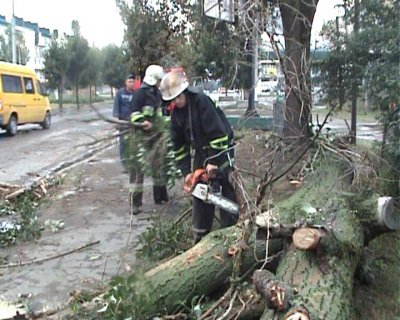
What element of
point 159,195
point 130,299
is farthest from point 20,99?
point 130,299

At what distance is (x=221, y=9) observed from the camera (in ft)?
20.9

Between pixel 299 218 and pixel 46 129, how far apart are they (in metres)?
19.2

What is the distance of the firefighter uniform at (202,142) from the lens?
4863 mm

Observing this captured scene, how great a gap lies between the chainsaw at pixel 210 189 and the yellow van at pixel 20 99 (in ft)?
A: 48.0

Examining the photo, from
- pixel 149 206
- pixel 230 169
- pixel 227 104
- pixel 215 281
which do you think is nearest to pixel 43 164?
pixel 149 206

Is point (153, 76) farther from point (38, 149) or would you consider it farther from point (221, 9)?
point (38, 149)

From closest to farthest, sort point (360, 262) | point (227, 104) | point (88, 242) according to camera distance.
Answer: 1. point (360, 262)
2. point (88, 242)
3. point (227, 104)

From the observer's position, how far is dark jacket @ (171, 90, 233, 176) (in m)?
4.86

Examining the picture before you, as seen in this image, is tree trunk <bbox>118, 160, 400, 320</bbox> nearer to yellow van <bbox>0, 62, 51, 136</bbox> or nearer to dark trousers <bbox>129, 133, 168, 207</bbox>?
dark trousers <bbox>129, 133, 168, 207</bbox>

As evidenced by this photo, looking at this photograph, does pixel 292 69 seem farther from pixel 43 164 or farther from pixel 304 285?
pixel 43 164

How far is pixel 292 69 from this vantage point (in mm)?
4875

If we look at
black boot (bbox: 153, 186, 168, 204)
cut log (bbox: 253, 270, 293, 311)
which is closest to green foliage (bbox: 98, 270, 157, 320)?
cut log (bbox: 253, 270, 293, 311)

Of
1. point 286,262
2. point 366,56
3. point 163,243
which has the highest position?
point 366,56

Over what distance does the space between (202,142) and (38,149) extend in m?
11.0
